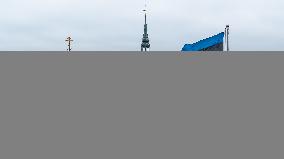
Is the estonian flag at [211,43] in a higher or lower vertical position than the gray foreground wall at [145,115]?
higher

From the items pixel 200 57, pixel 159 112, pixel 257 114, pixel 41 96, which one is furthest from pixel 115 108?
pixel 257 114

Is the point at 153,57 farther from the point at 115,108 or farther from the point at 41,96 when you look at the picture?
the point at 41,96

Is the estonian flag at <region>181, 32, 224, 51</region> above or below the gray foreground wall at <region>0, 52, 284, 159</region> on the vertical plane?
above

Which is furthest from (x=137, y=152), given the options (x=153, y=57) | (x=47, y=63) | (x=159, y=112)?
(x=47, y=63)

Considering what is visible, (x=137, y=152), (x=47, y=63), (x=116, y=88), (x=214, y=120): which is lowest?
(x=137, y=152)

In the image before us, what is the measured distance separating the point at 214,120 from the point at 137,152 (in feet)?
2.65

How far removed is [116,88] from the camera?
3729 millimetres

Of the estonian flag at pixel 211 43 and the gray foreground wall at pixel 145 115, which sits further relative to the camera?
the estonian flag at pixel 211 43

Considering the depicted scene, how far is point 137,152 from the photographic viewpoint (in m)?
3.80

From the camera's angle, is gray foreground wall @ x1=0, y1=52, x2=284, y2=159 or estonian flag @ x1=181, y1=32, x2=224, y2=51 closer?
gray foreground wall @ x1=0, y1=52, x2=284, y2=159

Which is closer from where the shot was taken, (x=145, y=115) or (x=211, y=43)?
(x=145, y=115)

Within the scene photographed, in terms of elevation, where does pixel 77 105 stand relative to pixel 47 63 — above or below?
below

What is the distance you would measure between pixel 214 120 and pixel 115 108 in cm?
96

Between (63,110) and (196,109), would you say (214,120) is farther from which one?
(63,110)
